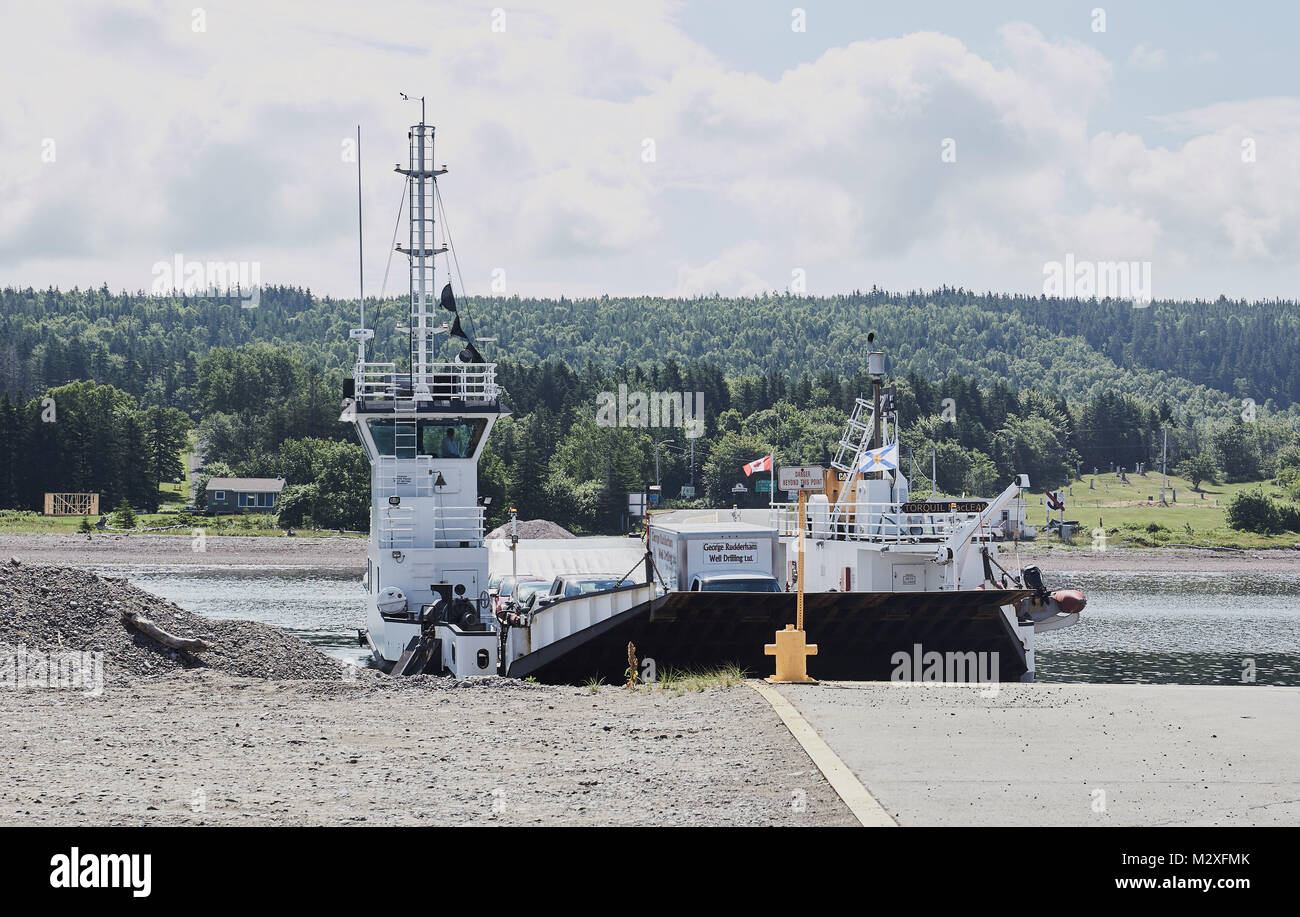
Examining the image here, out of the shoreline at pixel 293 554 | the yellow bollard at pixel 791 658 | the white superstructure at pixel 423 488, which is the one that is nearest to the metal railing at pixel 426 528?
the white superstructure at pixel 423 488

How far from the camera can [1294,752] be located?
39.1 ft

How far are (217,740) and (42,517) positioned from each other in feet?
335

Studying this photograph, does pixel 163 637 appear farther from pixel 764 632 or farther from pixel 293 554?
pixel 293 554

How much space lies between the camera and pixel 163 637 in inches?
820

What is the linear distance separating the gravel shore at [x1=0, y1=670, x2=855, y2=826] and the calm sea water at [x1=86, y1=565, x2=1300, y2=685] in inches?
640

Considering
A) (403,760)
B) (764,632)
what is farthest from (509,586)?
(403,760)

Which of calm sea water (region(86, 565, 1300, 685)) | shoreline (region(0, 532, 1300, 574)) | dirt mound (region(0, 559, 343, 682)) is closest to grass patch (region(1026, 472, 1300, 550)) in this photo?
shoreline (region(0, 532, 1300, 574))

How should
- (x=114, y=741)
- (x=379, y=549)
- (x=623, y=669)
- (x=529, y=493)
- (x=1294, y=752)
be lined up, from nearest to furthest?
(x=1294, y=752), (x=114, y=741), (x=623, y=669), (x=379, y=549), (x=529, y=493)

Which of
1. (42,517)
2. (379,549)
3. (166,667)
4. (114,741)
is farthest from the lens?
(42,517)

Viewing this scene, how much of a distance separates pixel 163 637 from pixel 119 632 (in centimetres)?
66

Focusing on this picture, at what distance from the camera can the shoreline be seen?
8431 centimetres

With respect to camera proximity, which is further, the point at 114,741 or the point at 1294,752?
the point at 114,741
